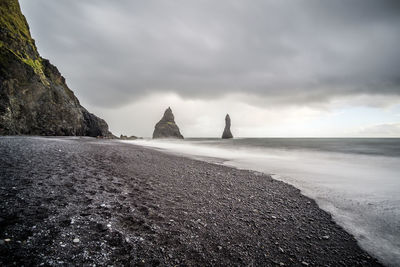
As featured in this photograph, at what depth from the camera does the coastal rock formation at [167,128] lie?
462 feet

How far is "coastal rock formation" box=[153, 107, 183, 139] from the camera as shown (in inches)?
5541

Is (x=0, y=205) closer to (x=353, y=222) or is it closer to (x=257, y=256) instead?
(x=257, y=256)

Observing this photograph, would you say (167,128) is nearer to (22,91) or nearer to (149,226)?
(22,91)

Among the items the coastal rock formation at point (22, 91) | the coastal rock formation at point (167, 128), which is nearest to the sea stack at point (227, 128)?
the coastal rock formation at point (167, 128)

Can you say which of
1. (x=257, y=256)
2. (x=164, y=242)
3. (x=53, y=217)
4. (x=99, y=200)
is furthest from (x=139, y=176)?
(x=257, y=256)

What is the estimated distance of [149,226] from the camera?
3889mm

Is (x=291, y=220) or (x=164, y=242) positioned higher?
(x=164, y=242)

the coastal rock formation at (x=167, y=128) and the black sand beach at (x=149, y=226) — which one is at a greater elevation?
the coastal rock formation at (x=167, y=128)

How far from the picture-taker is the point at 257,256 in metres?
3.45

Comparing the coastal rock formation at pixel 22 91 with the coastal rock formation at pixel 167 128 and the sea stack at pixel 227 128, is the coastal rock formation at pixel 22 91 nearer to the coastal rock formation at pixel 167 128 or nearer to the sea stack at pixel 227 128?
the coastal rock formation at pixel 167 128

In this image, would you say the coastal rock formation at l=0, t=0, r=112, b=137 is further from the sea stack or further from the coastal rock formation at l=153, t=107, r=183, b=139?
the sea stack

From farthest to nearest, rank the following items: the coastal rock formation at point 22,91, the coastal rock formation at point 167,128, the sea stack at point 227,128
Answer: the sea stack at point 227,128 < the coastal rock formation at point 167,128 < the coastal rock formation at point 22,91

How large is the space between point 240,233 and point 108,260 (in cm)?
306

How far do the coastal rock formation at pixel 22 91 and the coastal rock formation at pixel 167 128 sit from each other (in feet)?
341
